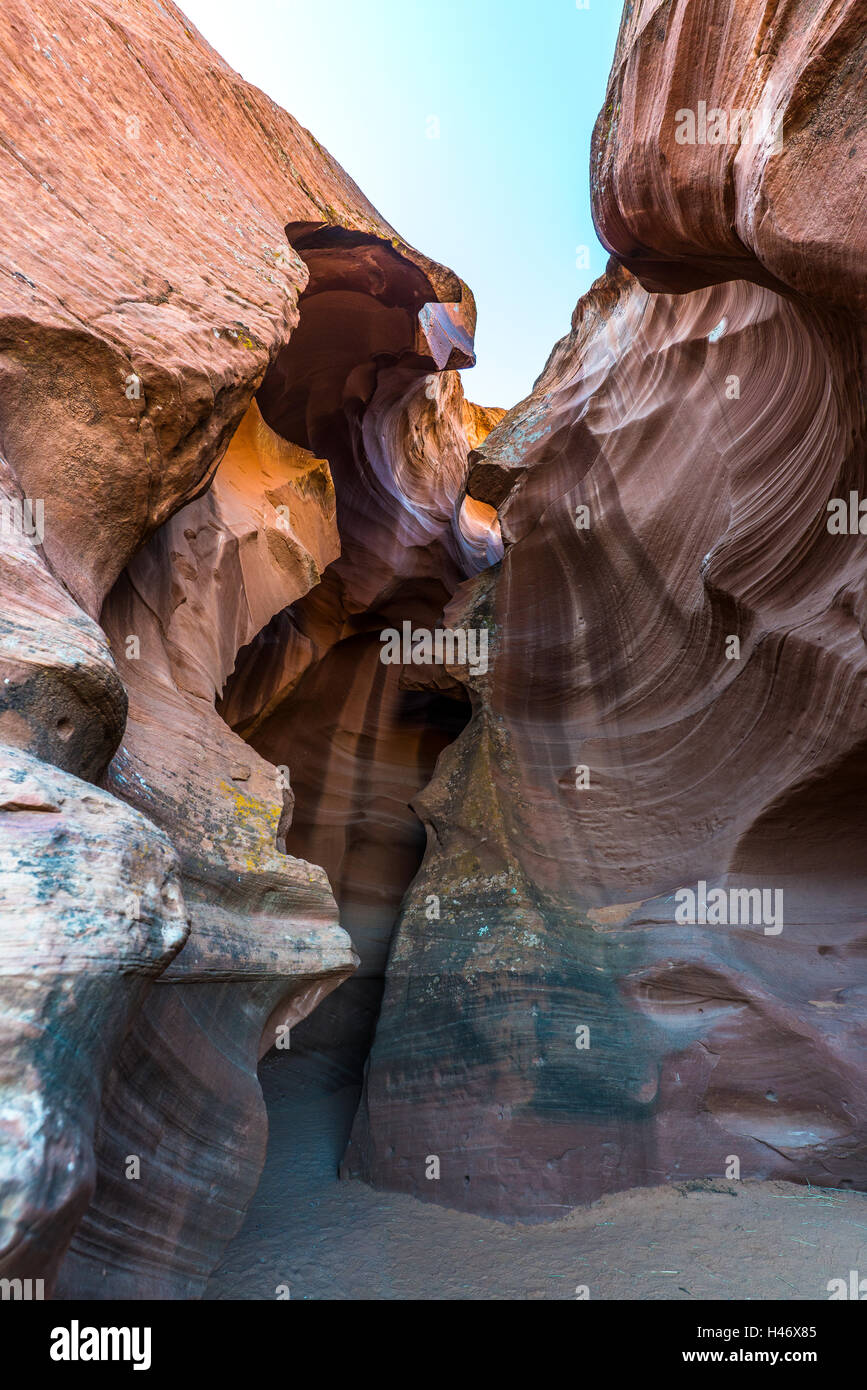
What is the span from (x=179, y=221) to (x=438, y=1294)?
295 inches

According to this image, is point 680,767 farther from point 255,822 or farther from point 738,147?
point 738,147

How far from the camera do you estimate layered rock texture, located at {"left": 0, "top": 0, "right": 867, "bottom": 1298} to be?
3.35 meters

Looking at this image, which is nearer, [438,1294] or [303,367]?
[438,1294]

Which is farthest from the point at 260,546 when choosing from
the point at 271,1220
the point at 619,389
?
the point at 271,1220

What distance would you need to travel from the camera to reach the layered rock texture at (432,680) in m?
3.35

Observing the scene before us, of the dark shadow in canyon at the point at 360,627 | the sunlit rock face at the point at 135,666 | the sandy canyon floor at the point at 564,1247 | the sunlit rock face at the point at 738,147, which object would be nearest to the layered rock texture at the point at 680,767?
the sunlit rock face at the point at 738,147

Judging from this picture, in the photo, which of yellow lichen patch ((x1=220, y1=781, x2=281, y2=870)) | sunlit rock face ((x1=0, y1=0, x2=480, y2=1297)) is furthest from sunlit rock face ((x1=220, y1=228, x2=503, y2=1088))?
yellow lichen patch ((x1=220, y1=781, x2=281, y2=870))

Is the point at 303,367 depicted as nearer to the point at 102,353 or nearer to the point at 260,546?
the point at 260,546

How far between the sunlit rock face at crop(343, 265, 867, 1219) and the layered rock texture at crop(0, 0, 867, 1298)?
0.11 ft

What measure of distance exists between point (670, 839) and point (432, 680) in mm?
4402

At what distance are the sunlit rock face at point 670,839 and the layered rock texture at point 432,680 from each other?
0.03 meters

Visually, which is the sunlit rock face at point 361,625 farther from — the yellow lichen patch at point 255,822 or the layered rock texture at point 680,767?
the yellow lichen patch at point 255,822

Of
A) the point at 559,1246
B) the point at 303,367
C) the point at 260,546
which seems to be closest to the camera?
the point at 559,1246
